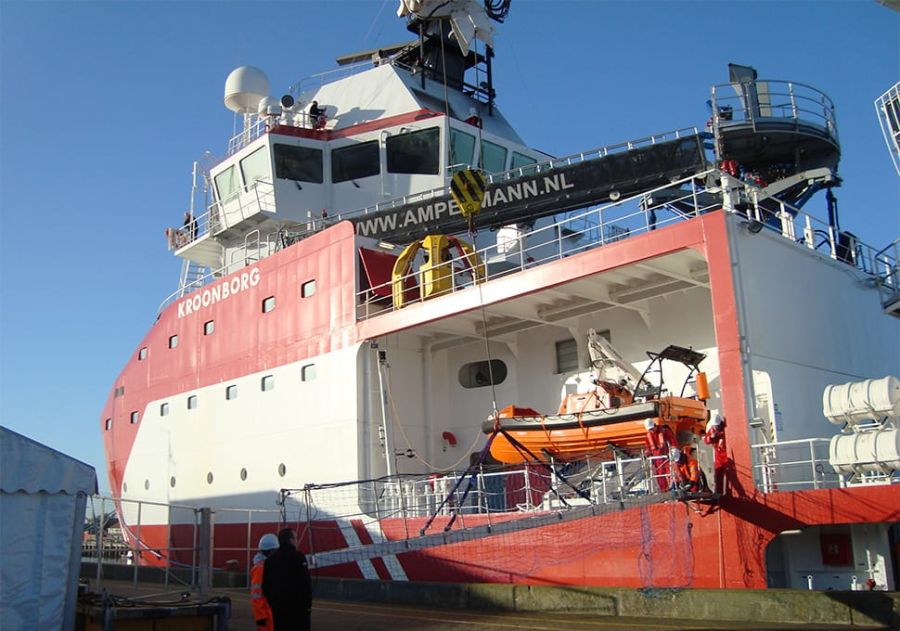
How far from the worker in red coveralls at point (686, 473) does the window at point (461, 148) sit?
443 inches

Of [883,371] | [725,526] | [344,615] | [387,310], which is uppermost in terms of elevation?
[387,310]

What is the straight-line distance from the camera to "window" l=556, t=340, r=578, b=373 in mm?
15289

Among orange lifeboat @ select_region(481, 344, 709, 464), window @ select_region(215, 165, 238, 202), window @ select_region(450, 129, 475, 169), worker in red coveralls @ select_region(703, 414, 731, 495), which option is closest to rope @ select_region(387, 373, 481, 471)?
orange lifeboat @ select_region(481, 344, 709, 464)

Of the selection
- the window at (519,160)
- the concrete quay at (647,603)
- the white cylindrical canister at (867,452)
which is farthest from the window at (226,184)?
the white cylindrical canister at (867,452)

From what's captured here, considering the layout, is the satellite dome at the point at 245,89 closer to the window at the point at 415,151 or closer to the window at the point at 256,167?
the window at the point at 256,167

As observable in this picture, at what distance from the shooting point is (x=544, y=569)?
11602mm

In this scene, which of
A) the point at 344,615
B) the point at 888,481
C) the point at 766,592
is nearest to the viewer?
the point at 766,592

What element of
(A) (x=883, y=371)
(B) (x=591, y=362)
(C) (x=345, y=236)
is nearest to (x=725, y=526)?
(B) (x=591, y=362)

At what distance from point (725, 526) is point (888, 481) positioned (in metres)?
1.88

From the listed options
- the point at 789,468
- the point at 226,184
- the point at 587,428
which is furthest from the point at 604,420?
the point at 226,184

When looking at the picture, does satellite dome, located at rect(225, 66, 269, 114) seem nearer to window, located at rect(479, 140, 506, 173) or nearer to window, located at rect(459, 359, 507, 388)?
window, located at rect(479, 140, 506, 173)

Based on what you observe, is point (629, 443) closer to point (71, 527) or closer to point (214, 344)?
point (71, 527)

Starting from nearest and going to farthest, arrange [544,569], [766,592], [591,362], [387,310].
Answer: [766,592] → [544,569] → [591,362] → [387,310]

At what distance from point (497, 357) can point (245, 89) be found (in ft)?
40.1
